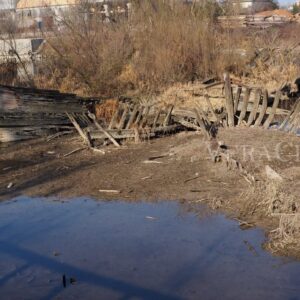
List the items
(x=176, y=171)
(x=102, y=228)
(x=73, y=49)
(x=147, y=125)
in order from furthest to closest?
(x=73, y=49) → (x=147, y=125) → (x=176, y=171) → (x=102, y=228)

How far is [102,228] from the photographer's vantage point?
6953mm

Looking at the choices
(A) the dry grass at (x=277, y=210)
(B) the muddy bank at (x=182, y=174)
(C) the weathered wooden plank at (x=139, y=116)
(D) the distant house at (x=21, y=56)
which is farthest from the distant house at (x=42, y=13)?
(A) the dry grass at (x=277, y=210)

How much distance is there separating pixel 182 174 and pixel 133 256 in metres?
3.32

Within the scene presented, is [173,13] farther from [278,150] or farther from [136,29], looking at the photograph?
[278,150]

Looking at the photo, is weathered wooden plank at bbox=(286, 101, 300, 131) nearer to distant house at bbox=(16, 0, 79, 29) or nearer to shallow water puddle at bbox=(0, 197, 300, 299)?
shallow water puddle at bbox=(0, 197, 300, 299)

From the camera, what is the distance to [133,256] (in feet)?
19.7

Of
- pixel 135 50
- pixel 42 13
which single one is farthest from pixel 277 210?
pixel 42 13

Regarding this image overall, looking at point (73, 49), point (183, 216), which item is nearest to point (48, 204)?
point (183, 216)

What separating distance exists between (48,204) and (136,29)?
13678 millimetres

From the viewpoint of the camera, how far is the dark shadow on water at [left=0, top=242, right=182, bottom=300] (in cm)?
515

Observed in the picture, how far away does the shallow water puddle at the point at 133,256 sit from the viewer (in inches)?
206

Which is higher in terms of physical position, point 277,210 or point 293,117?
point 277,210

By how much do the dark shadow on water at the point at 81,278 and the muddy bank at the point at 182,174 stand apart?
64.8 inches

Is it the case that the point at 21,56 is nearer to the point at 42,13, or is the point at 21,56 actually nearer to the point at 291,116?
the point at 42,13
